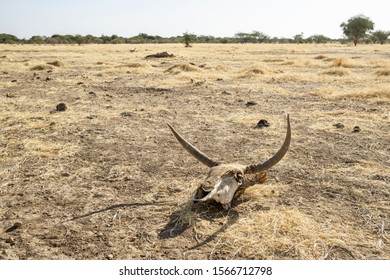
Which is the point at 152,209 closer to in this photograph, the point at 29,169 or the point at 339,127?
the point at 29,169

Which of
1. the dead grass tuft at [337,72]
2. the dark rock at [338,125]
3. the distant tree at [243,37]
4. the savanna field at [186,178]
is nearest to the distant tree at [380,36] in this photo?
the distant tree at [243,37]

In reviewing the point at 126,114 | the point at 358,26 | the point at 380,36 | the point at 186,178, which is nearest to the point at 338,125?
the point at 186,178

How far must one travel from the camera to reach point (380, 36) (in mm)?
52219

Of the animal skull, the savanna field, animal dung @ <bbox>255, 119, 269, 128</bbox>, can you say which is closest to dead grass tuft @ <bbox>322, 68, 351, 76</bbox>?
the savanna field

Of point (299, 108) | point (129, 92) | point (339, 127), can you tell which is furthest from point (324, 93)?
point (129, 92)

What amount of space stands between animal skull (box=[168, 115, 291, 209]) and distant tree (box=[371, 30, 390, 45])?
56.7m

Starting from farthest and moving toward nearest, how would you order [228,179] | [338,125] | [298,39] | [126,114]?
1. [298,39]
2. [126,114]
3. [338,125]
4. [228,179]

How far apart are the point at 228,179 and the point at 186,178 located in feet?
3.15

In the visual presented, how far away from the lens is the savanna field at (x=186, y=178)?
2.89 m

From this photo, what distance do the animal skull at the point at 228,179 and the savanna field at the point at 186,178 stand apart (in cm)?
16

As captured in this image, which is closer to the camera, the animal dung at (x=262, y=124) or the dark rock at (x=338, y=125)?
the dark rock at (x=338, y=125)

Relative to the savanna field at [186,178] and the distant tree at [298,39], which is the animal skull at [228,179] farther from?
the distant tree at [298,39]

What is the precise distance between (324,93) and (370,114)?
229 cm

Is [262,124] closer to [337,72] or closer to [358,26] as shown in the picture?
[337,72]
